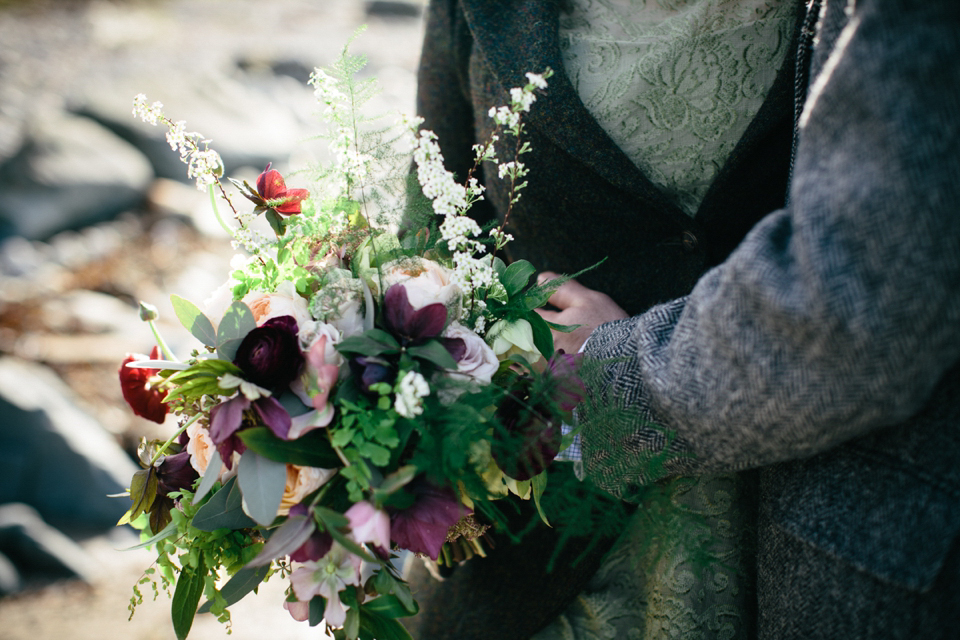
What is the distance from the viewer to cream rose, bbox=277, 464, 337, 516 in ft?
2.17

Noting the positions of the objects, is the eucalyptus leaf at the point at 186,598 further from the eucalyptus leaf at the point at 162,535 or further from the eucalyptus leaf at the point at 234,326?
the eucalyptus leaf at the point at 234,326

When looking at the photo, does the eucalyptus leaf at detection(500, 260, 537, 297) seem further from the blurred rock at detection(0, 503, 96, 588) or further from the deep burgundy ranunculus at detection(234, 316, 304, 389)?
the blurred rock at detection(0, 503, 96, 588)

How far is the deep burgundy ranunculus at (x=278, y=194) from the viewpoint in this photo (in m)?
0.82

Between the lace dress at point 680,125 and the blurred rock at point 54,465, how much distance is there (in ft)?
7.30

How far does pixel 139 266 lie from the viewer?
3.58 m

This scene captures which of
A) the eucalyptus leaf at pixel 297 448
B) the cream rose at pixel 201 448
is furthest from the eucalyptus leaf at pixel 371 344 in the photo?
the cream rose at pixel 201 448

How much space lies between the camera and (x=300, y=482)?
66 centimetres

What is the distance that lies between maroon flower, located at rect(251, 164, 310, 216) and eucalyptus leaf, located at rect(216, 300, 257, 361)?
0.61ft

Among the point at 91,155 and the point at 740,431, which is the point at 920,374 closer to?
the point at 740,431

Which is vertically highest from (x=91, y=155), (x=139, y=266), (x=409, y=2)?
(x=409, y=2)

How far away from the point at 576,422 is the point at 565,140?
1.64 ft

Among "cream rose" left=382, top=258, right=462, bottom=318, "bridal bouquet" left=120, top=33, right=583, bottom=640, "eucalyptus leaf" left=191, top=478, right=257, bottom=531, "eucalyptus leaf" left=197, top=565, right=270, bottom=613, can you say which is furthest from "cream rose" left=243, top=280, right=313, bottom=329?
"eucalyptus leaf" left=197, top=565, right=270, bottom=613

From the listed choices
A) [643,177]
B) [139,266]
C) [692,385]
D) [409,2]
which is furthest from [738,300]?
[409,2]

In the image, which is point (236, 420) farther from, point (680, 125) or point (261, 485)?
point (680, 125)
